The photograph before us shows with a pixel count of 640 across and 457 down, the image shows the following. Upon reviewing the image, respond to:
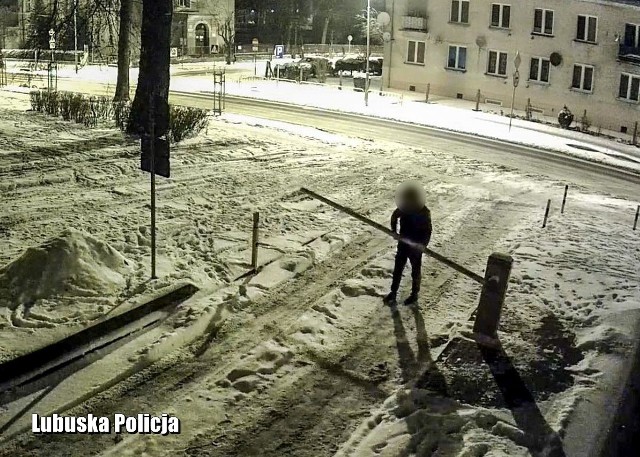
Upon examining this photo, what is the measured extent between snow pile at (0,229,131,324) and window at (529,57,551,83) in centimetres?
3229

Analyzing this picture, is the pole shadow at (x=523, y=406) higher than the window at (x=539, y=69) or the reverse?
the reverse

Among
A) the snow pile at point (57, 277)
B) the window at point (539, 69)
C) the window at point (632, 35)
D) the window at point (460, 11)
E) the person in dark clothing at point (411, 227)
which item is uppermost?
the window at point (460, 11)

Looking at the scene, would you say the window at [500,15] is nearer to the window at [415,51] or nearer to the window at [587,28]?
the window at [587,28]

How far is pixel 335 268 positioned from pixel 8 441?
6.21 meters

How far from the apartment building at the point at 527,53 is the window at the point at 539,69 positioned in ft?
0.17

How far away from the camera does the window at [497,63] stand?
39781mm

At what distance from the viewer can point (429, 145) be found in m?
25.5

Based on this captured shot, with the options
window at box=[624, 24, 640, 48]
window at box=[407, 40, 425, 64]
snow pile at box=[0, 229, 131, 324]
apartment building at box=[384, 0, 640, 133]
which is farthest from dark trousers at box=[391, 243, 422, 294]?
window at box=[407, 40, 425, 64]

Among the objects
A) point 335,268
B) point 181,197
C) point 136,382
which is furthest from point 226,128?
point 136,382

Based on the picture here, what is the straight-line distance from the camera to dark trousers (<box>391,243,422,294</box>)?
10.6m

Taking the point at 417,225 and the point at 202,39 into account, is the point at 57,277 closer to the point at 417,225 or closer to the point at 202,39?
the point at 417,225

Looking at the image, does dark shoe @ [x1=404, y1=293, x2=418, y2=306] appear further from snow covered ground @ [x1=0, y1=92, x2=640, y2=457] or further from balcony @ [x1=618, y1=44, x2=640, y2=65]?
balcony @ [x1=618, y1=44, x2=640, y2=65]

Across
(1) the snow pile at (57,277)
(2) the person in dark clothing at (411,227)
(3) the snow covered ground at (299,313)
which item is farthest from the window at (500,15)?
(1) the snow pile at (57,277)

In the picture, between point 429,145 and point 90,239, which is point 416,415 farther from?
point 429,145
